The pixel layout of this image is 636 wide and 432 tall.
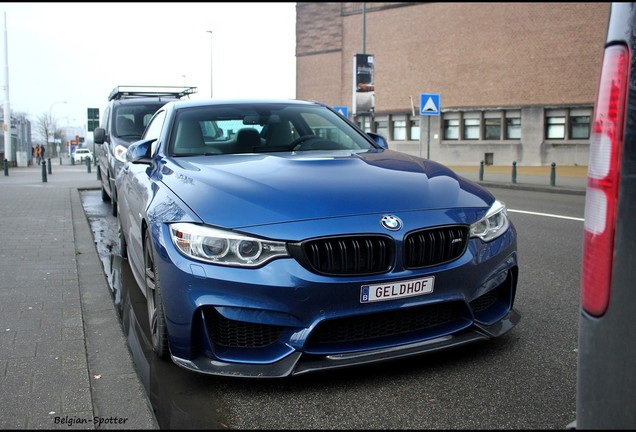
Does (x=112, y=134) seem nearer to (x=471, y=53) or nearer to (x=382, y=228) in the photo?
(x=382, y=228)

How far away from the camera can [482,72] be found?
3847cm

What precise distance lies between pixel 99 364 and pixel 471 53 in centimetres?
3813

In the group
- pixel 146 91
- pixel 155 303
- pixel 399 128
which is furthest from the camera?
pixel 399 128

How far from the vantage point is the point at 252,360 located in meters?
3.16

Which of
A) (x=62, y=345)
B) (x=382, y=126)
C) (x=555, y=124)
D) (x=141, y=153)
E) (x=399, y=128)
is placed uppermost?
(x=555, y=124)

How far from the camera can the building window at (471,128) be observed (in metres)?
39.3

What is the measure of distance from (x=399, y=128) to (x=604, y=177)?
4259cm

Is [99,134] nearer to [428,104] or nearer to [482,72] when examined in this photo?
[428,104]

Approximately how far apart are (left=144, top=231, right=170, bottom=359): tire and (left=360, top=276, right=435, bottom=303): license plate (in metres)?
1.16

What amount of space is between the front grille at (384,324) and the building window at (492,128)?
3654 cm

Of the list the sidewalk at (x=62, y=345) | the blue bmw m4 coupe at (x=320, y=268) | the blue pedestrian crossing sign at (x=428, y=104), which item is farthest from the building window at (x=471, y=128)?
the blue bmw m4 coupe at (x=320, y=268)

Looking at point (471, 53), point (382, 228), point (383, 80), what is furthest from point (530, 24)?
point (382, 228)

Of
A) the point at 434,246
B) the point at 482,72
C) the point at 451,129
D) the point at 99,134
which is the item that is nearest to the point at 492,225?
the point at 434,246

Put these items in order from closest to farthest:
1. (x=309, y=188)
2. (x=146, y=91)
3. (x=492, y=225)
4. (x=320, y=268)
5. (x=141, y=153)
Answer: (x=320, y=268) → (x=309, y=188) → (x=492, y=225) → (x=141, y=153) → (x=146, y=91)
